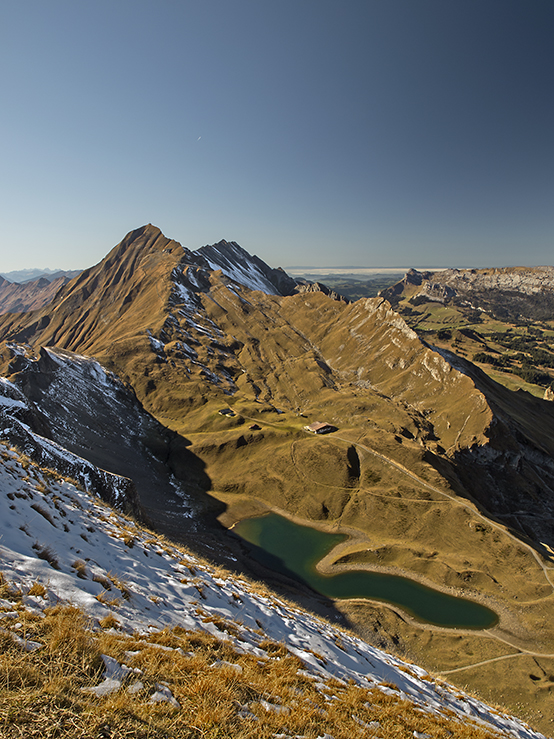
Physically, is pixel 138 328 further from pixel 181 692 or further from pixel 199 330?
pixel 181 692

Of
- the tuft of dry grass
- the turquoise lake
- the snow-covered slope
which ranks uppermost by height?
the tuft of dry grass

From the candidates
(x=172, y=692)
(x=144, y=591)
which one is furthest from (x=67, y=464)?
(x=172, y=692)

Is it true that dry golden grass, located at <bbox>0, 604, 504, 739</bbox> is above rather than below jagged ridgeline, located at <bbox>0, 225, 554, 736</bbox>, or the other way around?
above

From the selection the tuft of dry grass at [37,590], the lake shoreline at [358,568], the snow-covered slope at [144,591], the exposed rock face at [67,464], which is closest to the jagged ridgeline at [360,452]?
the lake shoreline at [358,568]

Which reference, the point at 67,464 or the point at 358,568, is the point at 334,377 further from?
the point at 67,464

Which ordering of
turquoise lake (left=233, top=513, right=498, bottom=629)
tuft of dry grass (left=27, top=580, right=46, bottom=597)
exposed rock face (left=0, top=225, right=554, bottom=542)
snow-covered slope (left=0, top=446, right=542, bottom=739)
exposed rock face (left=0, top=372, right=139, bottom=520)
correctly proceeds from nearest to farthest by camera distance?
tuft of dry grass (left=27, top=580, right=46, bottom=597)
snow-covered slope (left=0, top=446, right=542, bottom=739)
exposed rock face (left=0, top=372, right=139, bottom=520)
turquoise lake (left=233, top=513, right=498, bottom=629)
exposed rock face (left=0, top=225, right=554, bottom=542)

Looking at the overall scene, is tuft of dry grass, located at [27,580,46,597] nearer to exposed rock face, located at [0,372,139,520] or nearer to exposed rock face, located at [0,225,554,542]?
exposed rock face, located at [0,372,139,520]

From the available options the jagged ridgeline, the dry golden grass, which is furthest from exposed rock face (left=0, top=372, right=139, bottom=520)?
the dry golden grass
